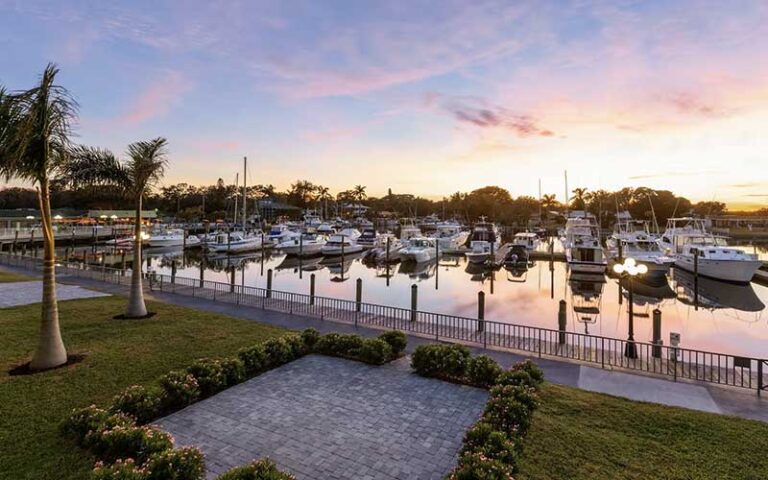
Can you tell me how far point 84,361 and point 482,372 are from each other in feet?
37.1

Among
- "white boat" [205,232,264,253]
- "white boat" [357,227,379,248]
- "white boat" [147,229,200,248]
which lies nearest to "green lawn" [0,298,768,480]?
"white boat" [205,232,264,253]

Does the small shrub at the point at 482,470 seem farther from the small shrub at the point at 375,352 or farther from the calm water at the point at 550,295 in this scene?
the calm water at the point at 550,295

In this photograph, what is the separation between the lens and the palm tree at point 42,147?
31.0 ft

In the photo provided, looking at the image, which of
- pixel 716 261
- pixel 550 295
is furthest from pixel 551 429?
pixel 716 261

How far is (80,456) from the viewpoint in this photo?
709 cm

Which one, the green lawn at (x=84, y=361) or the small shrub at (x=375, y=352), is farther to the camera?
the small shrub at (x=375, y=352)

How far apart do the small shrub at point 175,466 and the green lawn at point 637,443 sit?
5.19 m

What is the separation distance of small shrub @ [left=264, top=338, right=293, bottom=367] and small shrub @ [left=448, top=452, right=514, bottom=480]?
281 inches

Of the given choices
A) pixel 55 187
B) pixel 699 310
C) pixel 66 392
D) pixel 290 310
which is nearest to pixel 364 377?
pixel 66 392

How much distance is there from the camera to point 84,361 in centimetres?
1170

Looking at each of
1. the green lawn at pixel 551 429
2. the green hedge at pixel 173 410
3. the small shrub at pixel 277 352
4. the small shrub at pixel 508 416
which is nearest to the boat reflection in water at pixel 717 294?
the green lawn at pixel 551 429

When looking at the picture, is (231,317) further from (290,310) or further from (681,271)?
(681,271)

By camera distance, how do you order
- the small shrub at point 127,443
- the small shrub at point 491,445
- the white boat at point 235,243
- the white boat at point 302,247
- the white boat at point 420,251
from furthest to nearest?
1. the white boat at point 235,243
2. the white boat at point 302,247
3. the white boat at point 420,251
4. the small shrub at point 127,443
5. the small shrub at point 491,445

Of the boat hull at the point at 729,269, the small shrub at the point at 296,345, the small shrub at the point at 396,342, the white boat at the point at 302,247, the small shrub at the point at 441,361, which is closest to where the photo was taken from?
the small shrub at the point at 441,361
